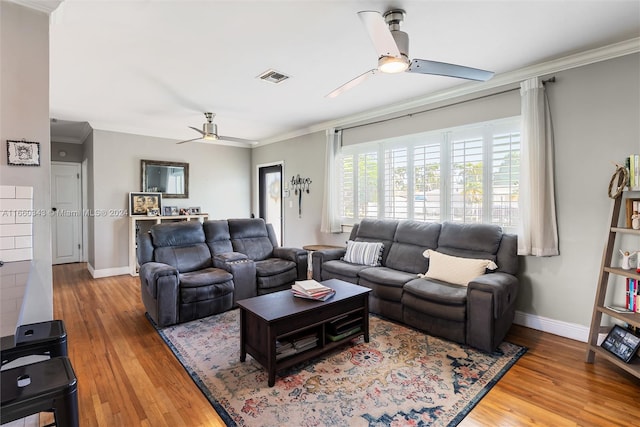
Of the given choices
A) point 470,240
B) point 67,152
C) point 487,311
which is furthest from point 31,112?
point 67,152

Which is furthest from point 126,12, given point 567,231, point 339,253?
point 567,231

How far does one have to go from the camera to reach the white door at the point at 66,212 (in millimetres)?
6238

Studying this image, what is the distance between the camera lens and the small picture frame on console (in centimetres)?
223

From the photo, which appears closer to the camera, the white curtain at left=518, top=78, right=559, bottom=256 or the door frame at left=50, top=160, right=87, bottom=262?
the white curtain at left=518, top=78, right=559, bottom=256

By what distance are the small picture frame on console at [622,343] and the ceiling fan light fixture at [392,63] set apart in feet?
8.30

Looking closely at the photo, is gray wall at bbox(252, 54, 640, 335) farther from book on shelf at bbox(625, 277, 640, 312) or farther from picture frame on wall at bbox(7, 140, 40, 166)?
picture frame on wall at bbox(7, 140, 40, 166)

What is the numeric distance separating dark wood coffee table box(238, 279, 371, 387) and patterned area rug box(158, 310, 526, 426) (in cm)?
11

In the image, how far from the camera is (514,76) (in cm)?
313

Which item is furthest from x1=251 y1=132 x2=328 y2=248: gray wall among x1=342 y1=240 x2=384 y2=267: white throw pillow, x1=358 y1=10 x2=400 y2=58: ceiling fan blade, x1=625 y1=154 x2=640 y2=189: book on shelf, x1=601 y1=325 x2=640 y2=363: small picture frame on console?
x1=625 y1=154 x2=640 y2=189: book on shelf

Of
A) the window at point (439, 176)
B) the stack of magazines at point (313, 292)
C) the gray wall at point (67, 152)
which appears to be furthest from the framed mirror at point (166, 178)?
the stack of magazines at point (313, 292)

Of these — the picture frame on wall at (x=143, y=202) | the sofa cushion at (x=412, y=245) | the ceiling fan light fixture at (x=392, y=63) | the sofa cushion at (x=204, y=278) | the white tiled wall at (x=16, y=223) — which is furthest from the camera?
the picture frame on wall at (x=143, y=202)

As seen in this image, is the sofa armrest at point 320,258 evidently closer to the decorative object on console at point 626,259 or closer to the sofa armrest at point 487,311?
the sofa armrest at point 487,311

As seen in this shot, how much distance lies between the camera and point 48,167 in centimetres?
199

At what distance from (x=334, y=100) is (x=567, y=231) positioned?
2873mm
